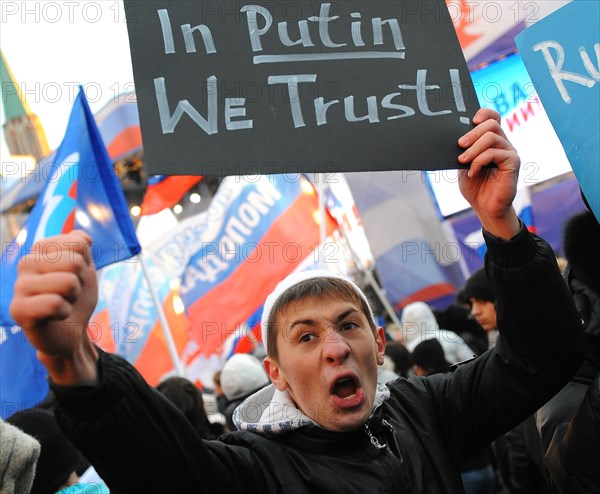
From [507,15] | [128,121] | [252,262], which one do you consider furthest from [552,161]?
[128,121]

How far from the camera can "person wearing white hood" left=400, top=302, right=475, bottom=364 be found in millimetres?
4629

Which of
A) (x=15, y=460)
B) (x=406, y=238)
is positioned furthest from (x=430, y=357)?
(x=406, y=238)

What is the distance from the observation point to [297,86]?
6.16 ft

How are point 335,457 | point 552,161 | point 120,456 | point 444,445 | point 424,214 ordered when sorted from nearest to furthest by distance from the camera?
point 120,456, point 335,457, point 444,445, point 552,161, point 424,214

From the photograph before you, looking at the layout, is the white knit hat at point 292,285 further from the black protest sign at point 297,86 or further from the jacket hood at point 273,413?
the black protest sign at point 297,86

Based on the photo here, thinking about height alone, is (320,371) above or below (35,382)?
below

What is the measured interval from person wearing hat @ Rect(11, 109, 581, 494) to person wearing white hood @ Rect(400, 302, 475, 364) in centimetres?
270

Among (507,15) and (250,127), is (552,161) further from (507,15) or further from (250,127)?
(250,127)

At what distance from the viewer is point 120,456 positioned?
1.45 meters

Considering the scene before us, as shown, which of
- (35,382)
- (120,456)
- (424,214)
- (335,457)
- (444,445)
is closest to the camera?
(120,456)

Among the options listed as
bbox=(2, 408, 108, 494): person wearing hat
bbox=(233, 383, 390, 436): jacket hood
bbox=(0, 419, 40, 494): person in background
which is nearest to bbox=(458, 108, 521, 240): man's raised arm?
bbox=(233, 383, 390, 436): jacket hood

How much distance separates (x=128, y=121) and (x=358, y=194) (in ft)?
11.5

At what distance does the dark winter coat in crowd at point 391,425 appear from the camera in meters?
1.47

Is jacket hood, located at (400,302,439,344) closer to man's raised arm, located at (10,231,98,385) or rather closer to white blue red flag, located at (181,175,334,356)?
white blue red flag, located at (181,175,334,356)
